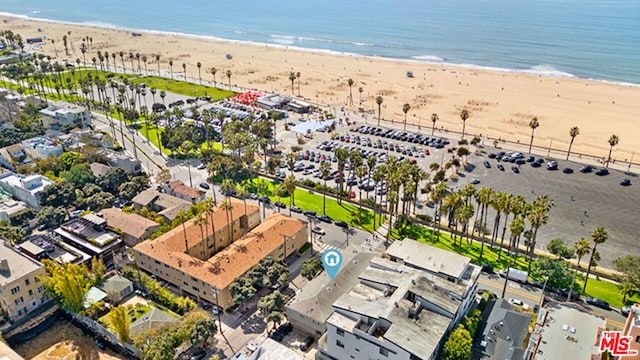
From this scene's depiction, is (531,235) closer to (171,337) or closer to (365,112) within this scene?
(171,337)

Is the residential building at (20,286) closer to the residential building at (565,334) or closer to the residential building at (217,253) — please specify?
the residential building at (217,253)

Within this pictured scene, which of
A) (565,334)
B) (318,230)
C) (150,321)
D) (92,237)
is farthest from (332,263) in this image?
(92,237)

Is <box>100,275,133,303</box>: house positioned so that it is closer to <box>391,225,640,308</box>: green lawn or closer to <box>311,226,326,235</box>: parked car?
<box>311,226,326,235</box>: parked car

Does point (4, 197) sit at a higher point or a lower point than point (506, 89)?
lower

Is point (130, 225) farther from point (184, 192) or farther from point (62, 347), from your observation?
point (62, 347)

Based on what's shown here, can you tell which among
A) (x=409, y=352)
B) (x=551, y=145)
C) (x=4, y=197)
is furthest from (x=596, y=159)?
(x=4, y=197)

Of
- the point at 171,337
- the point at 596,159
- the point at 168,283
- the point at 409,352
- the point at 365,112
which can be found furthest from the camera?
the point at 365,112

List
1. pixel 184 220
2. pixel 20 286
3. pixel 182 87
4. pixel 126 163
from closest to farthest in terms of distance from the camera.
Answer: pixel 20 286
pixel 184 220
pixel 126 163
pixel 182 87
